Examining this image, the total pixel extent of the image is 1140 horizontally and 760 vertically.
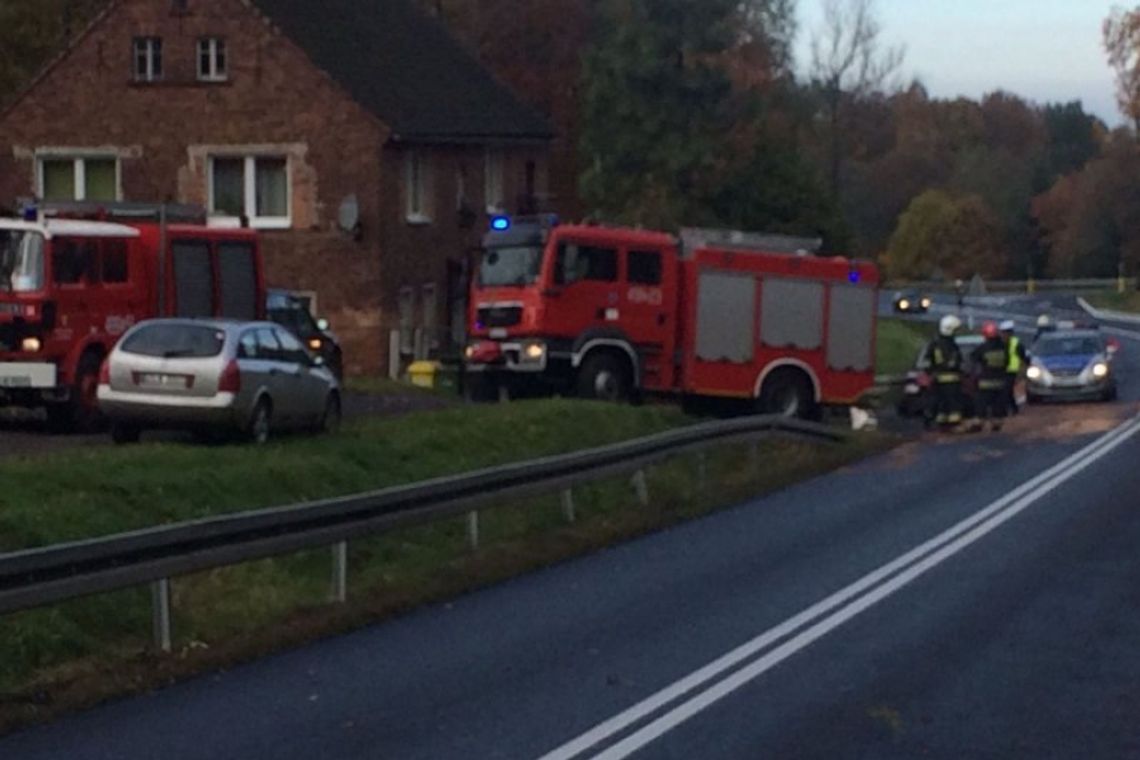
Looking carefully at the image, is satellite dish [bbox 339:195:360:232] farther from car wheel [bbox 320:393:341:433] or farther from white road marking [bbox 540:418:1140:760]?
white road marking [bbox 540:418:1140:760]

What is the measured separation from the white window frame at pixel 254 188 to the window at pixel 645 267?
1323 centimetres

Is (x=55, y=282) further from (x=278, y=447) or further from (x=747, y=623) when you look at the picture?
(x=747, y=623)

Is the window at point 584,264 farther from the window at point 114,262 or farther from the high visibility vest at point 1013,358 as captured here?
the window at point 114,262

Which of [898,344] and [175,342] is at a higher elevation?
[175,342]

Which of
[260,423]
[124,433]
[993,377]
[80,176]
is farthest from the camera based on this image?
[80,176]

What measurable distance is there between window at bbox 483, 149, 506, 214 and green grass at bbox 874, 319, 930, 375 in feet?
32.9

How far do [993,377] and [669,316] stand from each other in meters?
4.70

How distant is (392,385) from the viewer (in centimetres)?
3816

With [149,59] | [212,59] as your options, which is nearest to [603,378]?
[212,59]

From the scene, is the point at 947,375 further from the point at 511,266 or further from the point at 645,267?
the point at 511,266

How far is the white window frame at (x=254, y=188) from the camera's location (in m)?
45.0

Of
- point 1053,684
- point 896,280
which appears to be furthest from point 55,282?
point 896,280

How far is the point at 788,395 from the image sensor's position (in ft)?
116

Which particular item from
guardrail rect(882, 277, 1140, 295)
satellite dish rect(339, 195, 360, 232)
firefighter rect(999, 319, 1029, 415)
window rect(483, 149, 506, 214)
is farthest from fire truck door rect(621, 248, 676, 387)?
guardrail rect(882, 277, 1140, 295)
